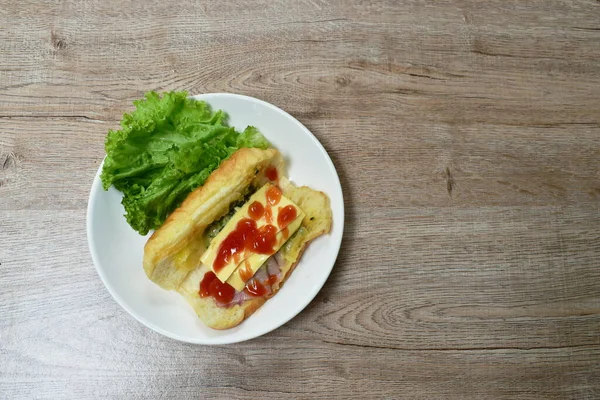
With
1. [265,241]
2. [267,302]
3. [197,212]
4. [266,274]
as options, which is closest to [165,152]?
[197,212]

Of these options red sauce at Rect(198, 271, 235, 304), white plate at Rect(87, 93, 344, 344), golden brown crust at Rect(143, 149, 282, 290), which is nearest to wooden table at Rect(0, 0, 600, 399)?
white plate at Rect(87, 93, 344, 344)

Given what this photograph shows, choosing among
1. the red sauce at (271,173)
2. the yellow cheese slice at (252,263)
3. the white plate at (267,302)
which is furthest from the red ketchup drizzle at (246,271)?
the red sauce at (271,173)

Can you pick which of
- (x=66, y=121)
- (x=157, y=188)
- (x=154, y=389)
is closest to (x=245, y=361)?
(x=154, y=389)

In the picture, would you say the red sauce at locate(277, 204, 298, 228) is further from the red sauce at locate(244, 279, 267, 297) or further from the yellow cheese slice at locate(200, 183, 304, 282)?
the red sauce at locate(244, 279, 267, 297)

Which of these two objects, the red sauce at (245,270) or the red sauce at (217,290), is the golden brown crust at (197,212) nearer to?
the red sauce at (217,290)

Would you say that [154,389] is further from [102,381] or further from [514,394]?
[514,394]

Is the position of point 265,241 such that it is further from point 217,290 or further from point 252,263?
point 217,290
